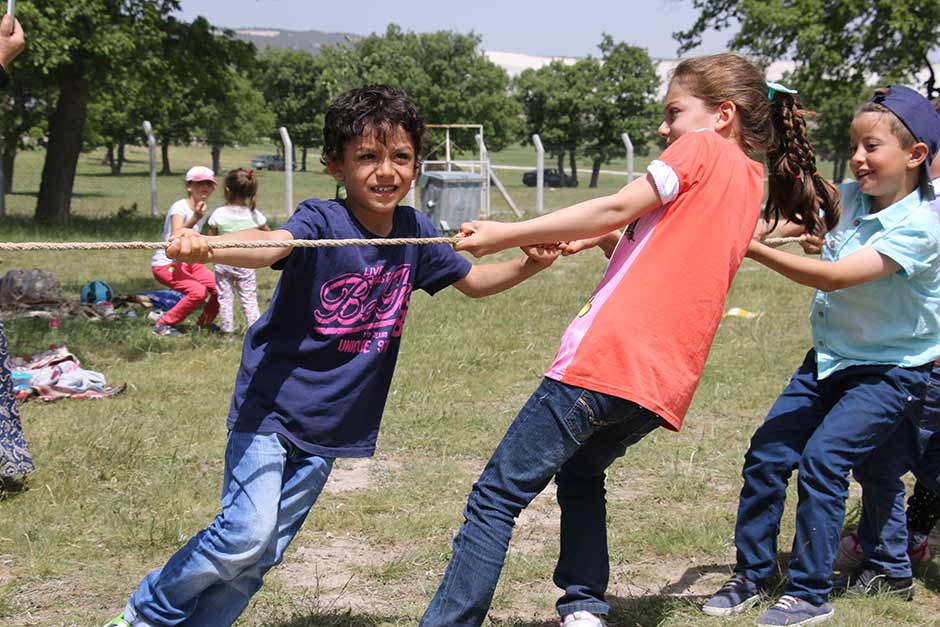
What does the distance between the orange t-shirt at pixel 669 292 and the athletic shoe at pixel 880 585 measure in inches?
57.7

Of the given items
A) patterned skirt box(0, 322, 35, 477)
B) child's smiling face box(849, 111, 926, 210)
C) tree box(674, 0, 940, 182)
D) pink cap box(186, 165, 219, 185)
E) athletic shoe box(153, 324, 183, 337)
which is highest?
tree box(674, 0, 940, 182)

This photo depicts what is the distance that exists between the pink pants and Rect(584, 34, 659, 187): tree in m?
59.5

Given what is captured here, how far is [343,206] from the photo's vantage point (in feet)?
10.3

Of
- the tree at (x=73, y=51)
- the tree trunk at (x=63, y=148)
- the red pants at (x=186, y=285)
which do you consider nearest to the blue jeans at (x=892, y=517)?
the red pants at (x=186, y=285)

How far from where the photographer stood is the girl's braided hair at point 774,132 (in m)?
3.03

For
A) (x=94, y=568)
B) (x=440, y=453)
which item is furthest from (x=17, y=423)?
(x=440, y=453)

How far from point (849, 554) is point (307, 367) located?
8.12 feet

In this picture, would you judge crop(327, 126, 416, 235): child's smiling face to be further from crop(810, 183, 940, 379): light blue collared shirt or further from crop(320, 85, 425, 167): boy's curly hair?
crop(810, 183, 940, 379): light blue collared shirt

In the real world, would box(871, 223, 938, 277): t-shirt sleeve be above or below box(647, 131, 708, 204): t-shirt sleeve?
below

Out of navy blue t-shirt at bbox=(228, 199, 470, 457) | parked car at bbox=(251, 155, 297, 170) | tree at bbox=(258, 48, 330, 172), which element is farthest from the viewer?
tree at bbox=(258, 48, 330, 172)

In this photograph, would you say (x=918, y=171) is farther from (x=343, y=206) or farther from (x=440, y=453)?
(x=440, y=453)

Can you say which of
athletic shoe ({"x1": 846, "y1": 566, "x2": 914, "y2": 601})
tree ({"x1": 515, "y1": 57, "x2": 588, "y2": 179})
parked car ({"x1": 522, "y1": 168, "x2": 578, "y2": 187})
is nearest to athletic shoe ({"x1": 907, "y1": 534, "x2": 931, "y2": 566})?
athletic shoe ({"x1": 846, "y1": 566, "x2": 914, "y2": 601})

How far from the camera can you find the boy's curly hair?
10.1 ft

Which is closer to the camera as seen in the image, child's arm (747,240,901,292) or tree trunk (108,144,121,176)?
child's arm (747,240,901,292)
